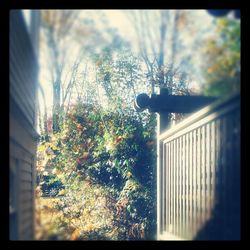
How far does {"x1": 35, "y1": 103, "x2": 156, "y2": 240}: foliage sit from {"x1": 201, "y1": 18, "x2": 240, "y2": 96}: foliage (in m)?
6.12

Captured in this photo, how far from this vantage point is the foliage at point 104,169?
9.79 m

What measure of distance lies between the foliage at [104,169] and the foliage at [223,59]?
241 inches

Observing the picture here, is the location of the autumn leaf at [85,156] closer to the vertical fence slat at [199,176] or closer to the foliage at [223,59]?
the vertical fence slat at [199,176]

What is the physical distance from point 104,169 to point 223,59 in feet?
24.8

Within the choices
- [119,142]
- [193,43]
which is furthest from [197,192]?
[119,142]

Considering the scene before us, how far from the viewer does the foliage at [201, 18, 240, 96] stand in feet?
11.2

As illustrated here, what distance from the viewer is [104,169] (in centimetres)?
1066

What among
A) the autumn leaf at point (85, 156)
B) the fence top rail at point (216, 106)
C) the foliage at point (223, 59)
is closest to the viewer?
the fence top rail at point (216, 106)

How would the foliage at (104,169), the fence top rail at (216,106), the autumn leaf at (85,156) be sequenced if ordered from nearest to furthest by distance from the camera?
the fence top rail at (216,106), the foliage at (104,169), the autumn leaf at (85,156)

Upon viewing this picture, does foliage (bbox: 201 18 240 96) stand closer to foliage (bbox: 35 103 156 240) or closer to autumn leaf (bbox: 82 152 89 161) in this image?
foliage (bbox: 35 103 156 240)

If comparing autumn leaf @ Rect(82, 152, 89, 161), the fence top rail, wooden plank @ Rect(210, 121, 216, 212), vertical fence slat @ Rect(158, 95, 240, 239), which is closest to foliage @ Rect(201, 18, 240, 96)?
the fence top rail

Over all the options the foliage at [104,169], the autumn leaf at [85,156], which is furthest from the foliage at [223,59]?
the autumn leaf at [85,156]
